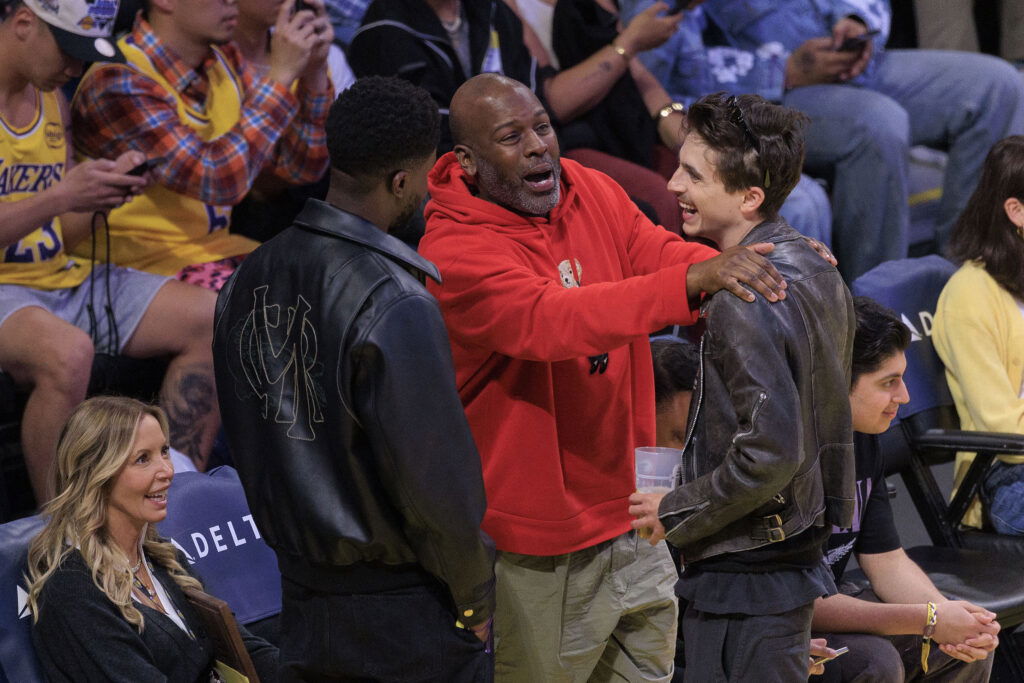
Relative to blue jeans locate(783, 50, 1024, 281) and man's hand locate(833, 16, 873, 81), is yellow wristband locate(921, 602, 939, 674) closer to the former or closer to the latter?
blue jeans locate(783, 50, 1024, 281)

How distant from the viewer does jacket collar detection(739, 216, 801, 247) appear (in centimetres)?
230

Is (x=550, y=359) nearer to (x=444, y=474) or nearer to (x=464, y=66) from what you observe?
(x=444, y=474)

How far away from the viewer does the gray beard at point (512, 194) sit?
2568 mm

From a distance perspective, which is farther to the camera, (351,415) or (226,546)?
(226,546)

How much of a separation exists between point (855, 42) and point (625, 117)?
4.05ft

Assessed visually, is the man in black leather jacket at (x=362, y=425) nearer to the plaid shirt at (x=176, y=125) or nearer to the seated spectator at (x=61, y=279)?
the seated spectator at (x=61, y=279)

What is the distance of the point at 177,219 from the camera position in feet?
12.9

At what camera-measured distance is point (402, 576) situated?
2215mm

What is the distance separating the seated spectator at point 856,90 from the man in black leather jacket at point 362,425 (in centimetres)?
309

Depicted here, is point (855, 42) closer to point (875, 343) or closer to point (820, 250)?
point (875, 343)

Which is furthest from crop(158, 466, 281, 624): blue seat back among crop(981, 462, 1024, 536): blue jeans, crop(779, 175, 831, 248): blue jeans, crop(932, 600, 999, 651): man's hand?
crop(779, 175, 831, 248): blue jeans

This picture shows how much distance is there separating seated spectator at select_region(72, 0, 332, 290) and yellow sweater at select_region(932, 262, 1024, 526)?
2.03m

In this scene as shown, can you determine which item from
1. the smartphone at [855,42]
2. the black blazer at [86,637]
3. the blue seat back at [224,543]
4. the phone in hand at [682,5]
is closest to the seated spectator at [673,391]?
the blue seat back at [224,543]

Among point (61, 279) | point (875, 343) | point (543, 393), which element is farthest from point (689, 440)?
point (61, 279)
